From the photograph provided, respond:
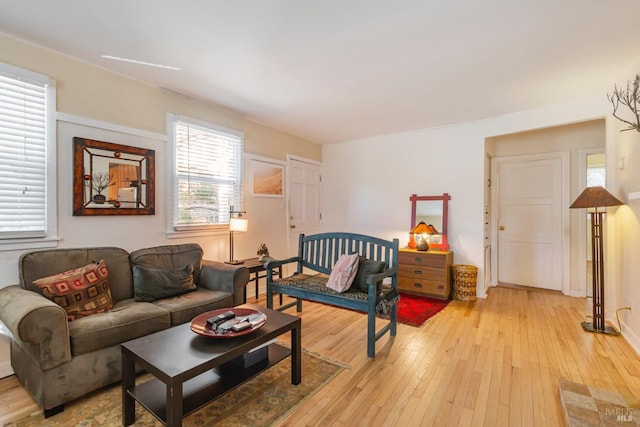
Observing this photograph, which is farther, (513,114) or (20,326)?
(513,114)

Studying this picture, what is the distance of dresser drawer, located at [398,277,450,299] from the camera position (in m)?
3.88

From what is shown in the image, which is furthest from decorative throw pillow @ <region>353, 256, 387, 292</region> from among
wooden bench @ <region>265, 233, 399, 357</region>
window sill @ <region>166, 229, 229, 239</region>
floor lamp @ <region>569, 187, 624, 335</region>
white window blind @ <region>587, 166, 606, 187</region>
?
white window blind @ <region>587, 166, 606, 187</region>

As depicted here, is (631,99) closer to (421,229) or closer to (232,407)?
(421,229)

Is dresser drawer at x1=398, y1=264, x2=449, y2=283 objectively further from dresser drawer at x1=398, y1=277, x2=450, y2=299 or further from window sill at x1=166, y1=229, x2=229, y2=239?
window sill at x1=166, y1=229, x2=229, y2=239

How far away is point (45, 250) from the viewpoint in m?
2.26

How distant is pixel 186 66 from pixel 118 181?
1216 millimetres

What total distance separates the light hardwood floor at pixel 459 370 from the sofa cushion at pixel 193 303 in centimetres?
85

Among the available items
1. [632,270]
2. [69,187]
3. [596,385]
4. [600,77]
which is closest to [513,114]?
[600,77]

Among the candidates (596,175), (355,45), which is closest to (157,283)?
(355,45)

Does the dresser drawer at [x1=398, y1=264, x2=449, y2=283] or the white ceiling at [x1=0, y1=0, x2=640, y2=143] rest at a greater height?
the white ceiling at [x1=0, y1=0, x2=640, y2=143]

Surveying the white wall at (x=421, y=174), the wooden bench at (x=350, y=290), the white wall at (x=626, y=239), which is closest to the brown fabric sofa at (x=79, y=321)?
the wooden bench at (x=350, y=290)

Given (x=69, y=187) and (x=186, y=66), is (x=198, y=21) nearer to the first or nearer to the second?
(x=186, y=66)

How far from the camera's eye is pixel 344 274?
2.72 meters

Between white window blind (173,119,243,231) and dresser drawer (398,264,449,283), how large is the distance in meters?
2.43
